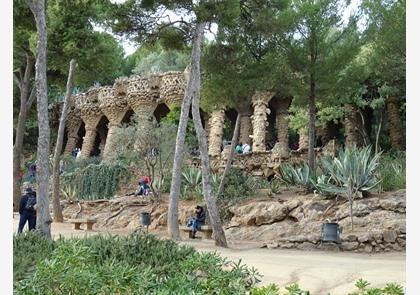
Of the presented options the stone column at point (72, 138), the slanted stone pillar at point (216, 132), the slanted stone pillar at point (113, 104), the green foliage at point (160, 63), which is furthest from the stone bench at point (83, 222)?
the green foliage at point (160, 63)

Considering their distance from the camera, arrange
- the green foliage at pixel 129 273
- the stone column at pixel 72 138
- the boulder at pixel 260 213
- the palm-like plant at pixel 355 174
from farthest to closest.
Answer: the stone column at pixel 72 138 < the boulder at pixel 260 213 < the palm-like plant at pixel 355 174 < the green foliage at pixel 129 273

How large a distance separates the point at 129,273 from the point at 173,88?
1627 cm

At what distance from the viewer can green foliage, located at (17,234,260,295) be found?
120 inches

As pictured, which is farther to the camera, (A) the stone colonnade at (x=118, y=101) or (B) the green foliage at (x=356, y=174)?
(A) the stone colonnade at (x=118, y=101)

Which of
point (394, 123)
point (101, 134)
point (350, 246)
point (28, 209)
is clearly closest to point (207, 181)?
point (350, 246)

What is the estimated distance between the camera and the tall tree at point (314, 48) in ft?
41.4

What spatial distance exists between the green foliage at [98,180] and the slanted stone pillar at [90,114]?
609 cm

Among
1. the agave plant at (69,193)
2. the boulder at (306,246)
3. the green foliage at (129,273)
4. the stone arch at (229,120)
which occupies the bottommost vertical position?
the boulder at (306,246)

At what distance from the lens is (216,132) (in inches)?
736

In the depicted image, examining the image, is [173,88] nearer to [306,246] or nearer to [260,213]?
[260,213]

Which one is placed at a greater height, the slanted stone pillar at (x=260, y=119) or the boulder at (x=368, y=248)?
the slanted stone pillar at (x=260, y=119)

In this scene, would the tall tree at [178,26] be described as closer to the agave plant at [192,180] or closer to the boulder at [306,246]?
the boulder at [306,246]
